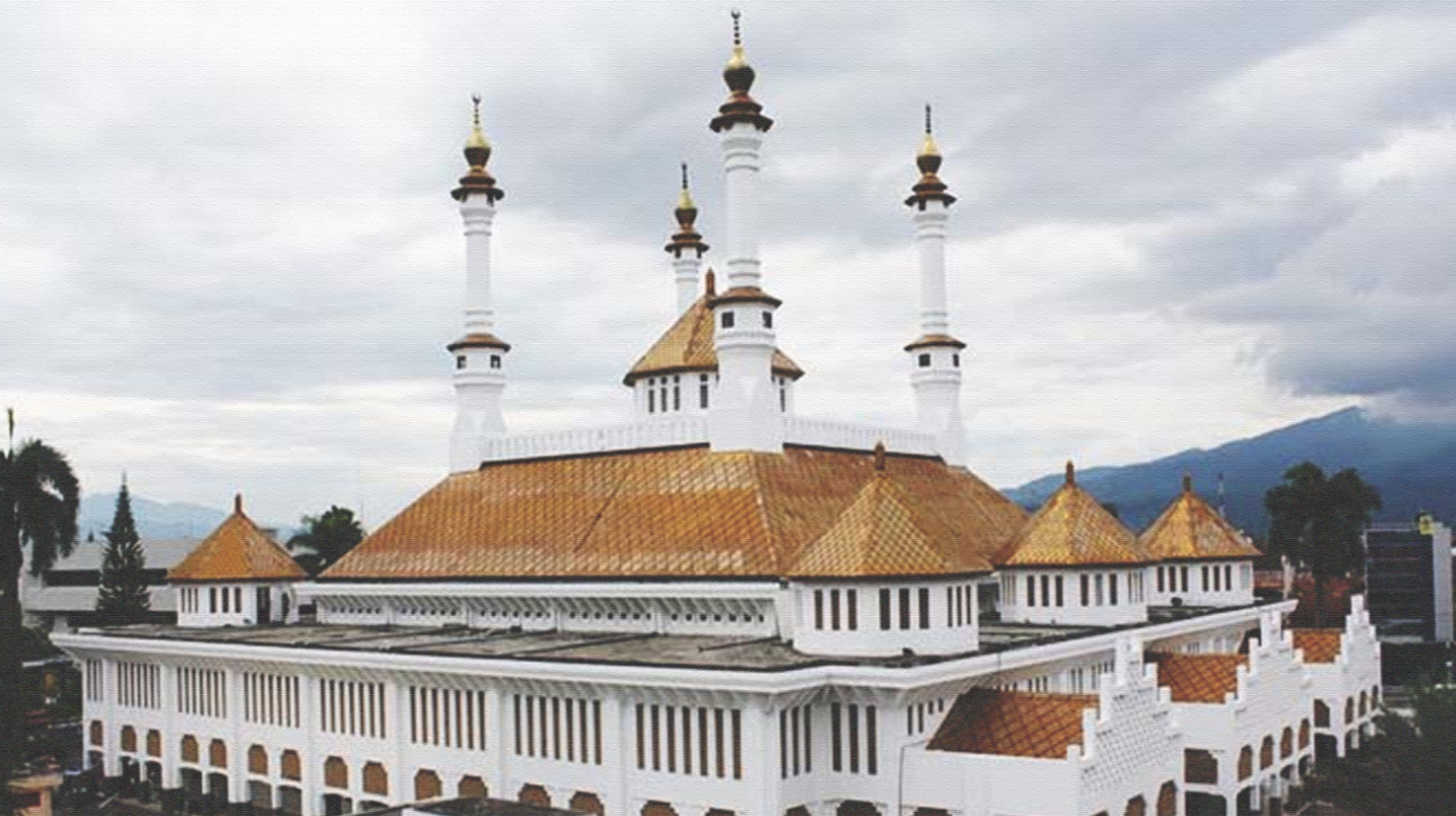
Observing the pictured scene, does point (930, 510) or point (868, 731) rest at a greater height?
point (930, 510)

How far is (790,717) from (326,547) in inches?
2124

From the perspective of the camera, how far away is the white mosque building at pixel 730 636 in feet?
109

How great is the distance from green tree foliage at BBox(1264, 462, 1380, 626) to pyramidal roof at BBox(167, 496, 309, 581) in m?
48.3

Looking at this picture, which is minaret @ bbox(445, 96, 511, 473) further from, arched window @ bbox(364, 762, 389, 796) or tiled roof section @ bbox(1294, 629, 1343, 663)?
tiled roof section @ bbox(1294, 629, 1343, 663)

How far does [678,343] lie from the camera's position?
51.5m

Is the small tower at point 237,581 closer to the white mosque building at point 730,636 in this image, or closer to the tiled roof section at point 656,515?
the white mosque building at point 730,636

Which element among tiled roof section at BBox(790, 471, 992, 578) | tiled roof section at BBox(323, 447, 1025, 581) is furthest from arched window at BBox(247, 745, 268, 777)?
tiled roof section at BBox(790, 471, 992, 578)

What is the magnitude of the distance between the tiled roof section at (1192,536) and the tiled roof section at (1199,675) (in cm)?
1056

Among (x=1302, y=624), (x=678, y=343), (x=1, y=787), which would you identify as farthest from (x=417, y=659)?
(x=1302, y=624)

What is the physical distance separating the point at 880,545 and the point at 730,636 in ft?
24.4

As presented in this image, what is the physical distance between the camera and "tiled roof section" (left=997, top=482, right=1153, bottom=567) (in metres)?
42.7

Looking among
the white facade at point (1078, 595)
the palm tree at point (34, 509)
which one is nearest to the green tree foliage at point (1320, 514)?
the white facade at point (1078, 595)

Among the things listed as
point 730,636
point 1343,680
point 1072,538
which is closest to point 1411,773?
point 1343,680

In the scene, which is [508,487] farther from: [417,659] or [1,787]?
[1,787]
